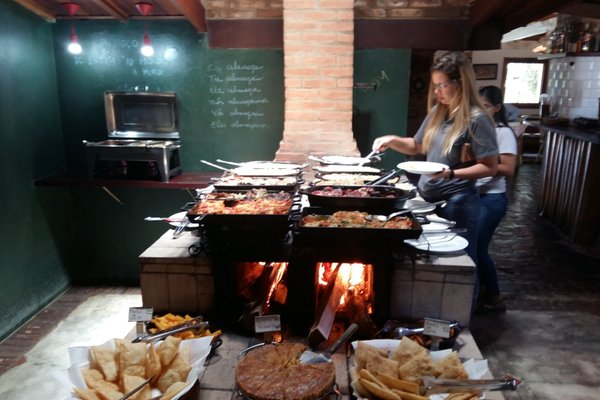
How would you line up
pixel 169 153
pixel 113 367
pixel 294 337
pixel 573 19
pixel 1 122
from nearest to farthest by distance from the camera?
pixel 113 367, pixel 294 337, pixel 1 122, pixel 169 153, pixel 573 19

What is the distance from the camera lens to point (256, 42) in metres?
4.90

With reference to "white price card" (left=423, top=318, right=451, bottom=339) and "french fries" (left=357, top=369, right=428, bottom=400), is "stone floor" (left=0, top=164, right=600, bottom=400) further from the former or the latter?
"french fries" (left=357, top=369, right=428, bottom=400)

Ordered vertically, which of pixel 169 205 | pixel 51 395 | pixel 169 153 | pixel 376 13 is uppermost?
pixel 376 13

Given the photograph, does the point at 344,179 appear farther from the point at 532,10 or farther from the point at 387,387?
the point at 532,10

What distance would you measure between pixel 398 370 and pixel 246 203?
1.14m

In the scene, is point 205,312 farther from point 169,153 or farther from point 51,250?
point 51,250

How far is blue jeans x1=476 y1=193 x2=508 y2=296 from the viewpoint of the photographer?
12.5 ft

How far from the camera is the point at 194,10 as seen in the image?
15.1 feet

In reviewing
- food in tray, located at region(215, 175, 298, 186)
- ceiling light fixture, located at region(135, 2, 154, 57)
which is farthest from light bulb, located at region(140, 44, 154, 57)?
food in tray, located at region(215, 175, 298, 186)

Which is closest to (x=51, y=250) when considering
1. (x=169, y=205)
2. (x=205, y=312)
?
(x=169, y=205)

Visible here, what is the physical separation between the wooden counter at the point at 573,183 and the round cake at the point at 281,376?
5.36m

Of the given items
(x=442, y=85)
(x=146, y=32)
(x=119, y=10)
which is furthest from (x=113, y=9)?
(x=442, y=85)

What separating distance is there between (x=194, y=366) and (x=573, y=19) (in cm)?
940

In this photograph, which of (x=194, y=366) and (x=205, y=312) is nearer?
(x=194, y=366)
